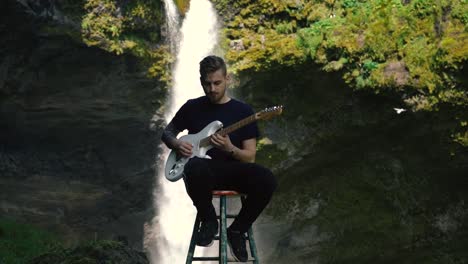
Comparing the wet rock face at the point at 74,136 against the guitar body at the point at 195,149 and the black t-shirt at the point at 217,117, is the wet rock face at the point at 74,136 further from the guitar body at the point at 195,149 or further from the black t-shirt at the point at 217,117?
the guitar body at the point at 195,149

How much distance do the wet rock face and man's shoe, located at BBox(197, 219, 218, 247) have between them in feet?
19.7

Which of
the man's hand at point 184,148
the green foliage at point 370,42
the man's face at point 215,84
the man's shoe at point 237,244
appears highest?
the green foliage at point 370,42

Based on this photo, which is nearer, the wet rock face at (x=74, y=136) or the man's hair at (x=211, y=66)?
the man's hair at (x=211, y=66)

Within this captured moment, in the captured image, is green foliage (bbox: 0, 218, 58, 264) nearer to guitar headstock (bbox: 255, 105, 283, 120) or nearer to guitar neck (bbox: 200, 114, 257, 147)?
guitar neck (bbox: 200, 114, 257, 147)

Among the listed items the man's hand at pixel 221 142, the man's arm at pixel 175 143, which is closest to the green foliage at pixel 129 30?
the man's arm at pixel 175 143

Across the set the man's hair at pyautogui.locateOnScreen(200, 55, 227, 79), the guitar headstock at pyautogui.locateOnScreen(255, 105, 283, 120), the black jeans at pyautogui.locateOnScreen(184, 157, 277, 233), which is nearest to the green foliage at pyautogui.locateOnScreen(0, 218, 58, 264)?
the black jeans at pyautogui.locateOnScreen(184, 157, 277, 233)

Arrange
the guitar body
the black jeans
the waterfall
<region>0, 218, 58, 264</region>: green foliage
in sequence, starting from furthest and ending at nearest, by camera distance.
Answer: the waterfall < <region>0, 218, 58, 264</region>: green foliage < the guitar body < the black jeans

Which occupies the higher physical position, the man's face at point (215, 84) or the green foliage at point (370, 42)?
the green foliage at point (370, 42)

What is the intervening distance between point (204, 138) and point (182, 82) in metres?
6.33

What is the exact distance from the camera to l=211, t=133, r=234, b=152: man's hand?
4121 mm

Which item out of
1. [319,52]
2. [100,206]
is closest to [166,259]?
[100,206]

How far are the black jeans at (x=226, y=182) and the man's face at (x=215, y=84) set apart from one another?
0.46 meters

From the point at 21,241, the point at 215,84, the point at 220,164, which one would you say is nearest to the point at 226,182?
the point at 220,164

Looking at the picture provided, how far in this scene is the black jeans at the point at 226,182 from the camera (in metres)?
4.04
